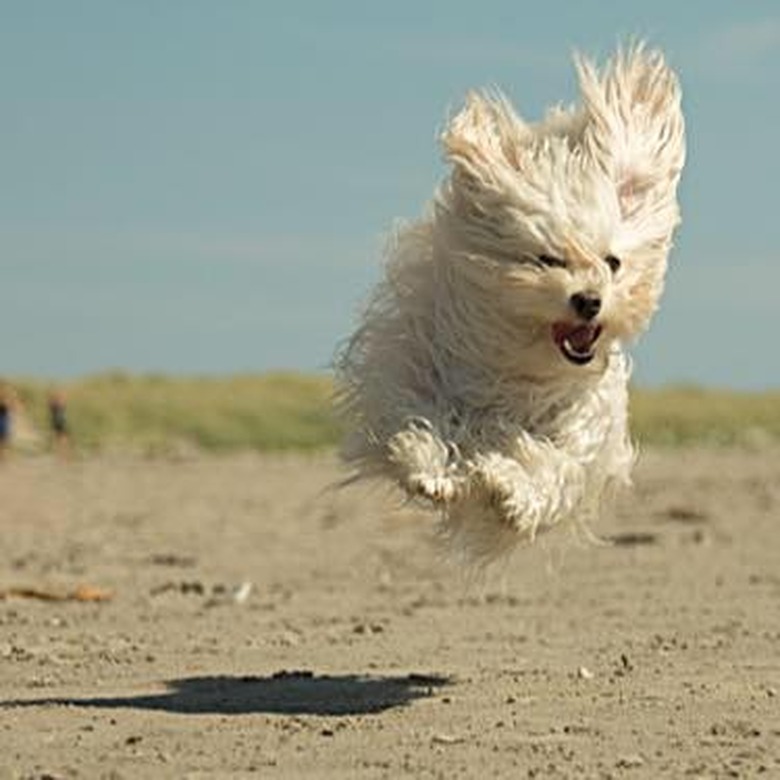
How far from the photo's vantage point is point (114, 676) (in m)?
9.83

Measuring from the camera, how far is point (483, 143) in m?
9.28

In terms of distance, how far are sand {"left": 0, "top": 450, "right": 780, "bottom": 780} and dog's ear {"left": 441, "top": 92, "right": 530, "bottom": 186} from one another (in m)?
1.31

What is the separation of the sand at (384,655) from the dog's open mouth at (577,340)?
941 mm

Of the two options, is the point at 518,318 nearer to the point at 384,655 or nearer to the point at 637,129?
the point at 637,129

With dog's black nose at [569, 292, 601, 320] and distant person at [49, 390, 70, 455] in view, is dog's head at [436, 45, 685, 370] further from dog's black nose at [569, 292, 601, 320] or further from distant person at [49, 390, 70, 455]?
distant person at [49, 390, 70, 455]

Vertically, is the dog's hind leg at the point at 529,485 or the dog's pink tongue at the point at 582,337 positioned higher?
the dog's pink tongue at the point at 582,337

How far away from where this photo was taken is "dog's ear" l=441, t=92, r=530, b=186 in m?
9.23

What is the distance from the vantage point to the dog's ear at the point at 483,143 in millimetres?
9234

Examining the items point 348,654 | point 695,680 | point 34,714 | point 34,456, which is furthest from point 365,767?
point 34,456

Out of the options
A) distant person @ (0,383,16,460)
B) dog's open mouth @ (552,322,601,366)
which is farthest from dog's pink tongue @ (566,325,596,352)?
distant person @ (0,383,16,460)

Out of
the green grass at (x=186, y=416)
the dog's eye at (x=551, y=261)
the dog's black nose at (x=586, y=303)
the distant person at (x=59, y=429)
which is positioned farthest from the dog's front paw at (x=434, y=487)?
the green grass at (x=186, y=416)

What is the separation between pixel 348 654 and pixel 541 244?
2.57 m

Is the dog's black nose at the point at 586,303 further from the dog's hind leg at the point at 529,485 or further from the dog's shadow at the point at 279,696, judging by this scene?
the dog's shadow at the point at 279,696

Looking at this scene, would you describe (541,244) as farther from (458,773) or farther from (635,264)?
(458,773)
